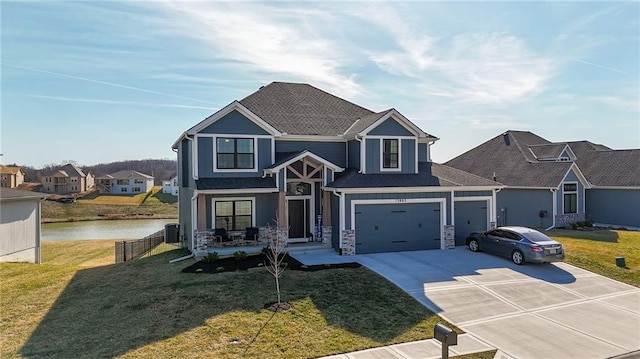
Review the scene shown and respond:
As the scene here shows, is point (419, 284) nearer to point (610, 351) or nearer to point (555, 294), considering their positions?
point (555, 294)

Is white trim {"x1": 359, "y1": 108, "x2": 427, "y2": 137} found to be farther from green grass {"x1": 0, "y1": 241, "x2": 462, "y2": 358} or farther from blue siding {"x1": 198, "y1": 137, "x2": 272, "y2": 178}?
green grass {"x1": 0, "y1": 241, "x2": 462, "y2": 358}

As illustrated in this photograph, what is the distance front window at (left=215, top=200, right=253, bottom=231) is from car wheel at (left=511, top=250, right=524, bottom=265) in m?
10.8

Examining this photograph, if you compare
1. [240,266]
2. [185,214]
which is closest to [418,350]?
[240,266]

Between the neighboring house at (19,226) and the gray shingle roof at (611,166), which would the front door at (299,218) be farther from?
the gray shingle roof at (611,166)

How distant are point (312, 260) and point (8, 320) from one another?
362 inches

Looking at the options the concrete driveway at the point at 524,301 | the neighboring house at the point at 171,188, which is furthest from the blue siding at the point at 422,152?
the neighboring house at the point at 171,188

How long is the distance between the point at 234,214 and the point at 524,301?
450 inches

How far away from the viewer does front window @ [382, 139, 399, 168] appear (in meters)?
18.2

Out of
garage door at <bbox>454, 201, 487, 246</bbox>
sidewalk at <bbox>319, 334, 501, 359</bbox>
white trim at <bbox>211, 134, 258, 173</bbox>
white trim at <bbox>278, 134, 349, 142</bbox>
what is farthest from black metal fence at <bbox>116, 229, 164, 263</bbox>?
garage door at <bbox>454, 201, 487, 246</bbox>

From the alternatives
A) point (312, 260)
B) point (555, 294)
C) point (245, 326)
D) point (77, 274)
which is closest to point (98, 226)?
point (77, 274)

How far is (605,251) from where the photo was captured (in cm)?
1683

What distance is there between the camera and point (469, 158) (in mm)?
33406

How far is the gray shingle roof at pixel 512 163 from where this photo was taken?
84.5 ft

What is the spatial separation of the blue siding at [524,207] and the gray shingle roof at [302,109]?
481 inches
